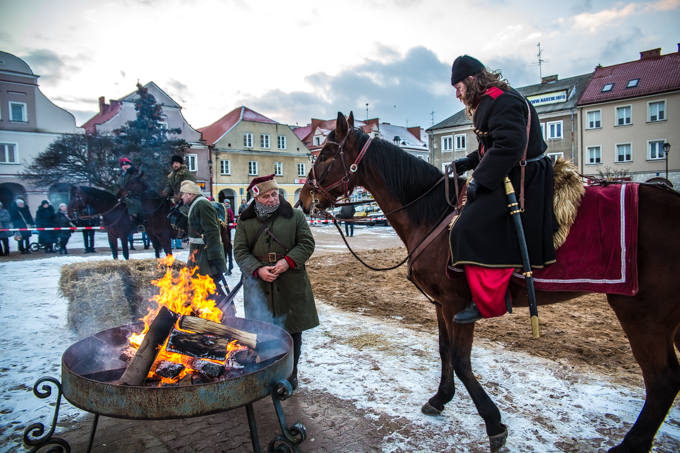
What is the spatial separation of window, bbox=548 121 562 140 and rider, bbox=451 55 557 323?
36245 millimetres

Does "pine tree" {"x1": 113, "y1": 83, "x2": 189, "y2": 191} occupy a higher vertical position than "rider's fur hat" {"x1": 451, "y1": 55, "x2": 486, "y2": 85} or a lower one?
higher

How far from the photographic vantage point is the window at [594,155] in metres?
32.0

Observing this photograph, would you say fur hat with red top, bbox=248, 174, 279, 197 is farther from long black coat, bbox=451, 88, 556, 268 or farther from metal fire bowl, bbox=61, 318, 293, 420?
long black coat, bbox=451, 88, 556, 268

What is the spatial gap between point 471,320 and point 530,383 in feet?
4.88

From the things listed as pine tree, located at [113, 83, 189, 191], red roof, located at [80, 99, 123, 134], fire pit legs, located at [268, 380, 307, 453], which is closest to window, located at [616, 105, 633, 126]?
pine tree, located at [113, 83, 189, 191]

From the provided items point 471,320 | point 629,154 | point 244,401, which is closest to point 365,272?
point 471,320

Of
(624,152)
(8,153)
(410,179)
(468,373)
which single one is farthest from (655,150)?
(8,153)

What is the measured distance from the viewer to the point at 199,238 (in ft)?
20.7

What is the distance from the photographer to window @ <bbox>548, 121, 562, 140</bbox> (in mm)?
33656

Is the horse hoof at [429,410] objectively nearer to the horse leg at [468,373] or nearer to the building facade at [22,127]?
the horse leg at [468,373]

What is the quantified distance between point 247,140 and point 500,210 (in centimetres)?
4029

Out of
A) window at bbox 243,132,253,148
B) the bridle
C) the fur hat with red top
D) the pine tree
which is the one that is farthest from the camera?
window at bbox 243,132,253,148

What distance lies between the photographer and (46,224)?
14.6m

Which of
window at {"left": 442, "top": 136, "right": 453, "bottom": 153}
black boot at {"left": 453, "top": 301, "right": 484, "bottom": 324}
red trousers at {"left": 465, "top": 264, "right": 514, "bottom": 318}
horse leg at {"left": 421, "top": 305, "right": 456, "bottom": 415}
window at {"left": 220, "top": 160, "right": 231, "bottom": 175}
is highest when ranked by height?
window at {"left": 442, "top": 136, "right": 453, "bottom": 153}
